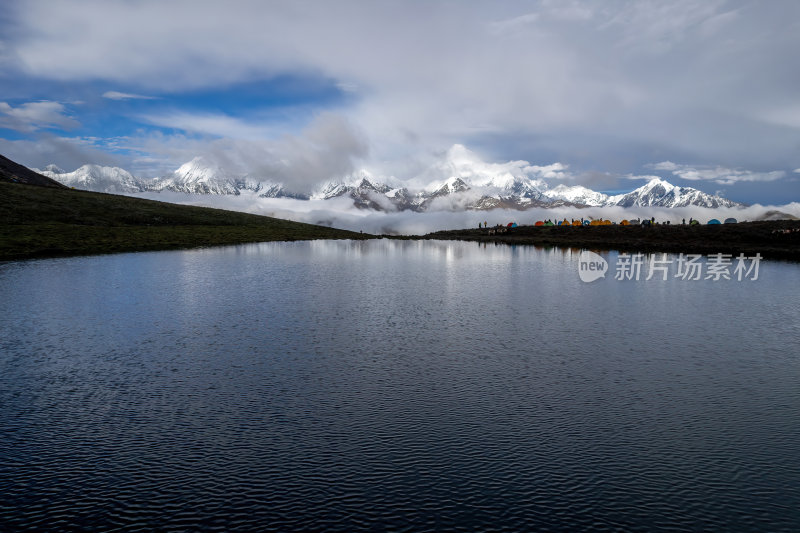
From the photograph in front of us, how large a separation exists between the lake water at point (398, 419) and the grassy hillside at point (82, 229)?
7884cm

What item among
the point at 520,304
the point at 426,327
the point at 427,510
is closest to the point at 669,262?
the point at 520,304

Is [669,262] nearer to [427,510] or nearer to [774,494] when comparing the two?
[774,494]

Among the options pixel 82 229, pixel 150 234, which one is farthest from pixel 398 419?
pixel 150 234

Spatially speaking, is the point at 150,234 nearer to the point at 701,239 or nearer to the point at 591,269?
the point at 591,269

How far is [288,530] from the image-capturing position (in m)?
14.2

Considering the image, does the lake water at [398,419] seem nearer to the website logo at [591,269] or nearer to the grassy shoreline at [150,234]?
the website logo at [591,269]

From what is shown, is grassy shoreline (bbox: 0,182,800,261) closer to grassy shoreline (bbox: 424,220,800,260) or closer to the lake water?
grassy shoreline (bbox: 424,220,800,260)

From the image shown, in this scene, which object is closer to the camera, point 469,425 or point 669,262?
point 469,425

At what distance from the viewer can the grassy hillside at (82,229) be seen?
112 meters

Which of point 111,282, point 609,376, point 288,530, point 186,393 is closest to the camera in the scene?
point 288,530

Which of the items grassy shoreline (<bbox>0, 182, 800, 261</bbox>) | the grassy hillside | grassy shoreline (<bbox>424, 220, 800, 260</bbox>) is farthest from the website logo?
the grassy hillside

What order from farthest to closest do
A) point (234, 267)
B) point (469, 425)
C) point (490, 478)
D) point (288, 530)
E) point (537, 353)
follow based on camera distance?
1. point (234, 267)
2. point (537, 353)
3. point (469, 425)
4. point (490, 478)
5. point (288, 530)

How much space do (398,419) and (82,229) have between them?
152m

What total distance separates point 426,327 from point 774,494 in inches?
1004
